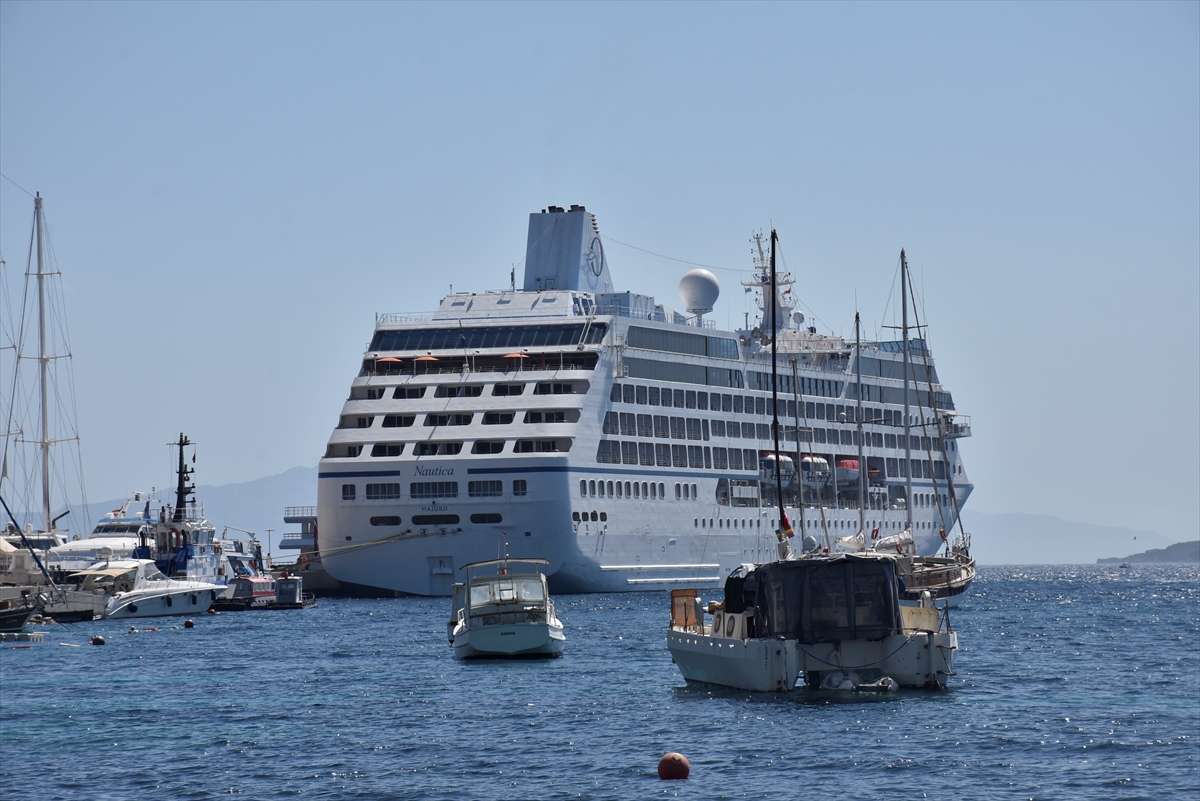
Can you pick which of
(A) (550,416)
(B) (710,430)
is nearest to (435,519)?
(A) (550,416)

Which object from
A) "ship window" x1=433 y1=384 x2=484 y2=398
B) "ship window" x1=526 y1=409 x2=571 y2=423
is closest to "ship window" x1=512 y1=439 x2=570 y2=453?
"ship window" x1=526 y1=409 x2=571 y2=423

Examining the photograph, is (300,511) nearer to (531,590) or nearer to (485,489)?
(485,489)

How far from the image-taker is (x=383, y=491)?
264 feet

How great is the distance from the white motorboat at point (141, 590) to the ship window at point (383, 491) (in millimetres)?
9103

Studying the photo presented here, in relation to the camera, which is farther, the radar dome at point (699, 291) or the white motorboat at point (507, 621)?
the radar dome at point (699, 291)

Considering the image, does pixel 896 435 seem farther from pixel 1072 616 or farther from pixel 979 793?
pixel 979 793

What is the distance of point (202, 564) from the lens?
8706 centimetres

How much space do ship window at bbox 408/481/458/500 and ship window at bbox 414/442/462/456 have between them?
1867 millimetres

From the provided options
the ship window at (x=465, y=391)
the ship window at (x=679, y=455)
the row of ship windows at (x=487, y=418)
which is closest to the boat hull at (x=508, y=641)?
the row of ship windows at (x=487, y=418)

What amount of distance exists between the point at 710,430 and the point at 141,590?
35135 mm

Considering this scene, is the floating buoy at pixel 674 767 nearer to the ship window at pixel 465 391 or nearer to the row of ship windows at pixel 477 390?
the row of ship windows at pixel 477 390

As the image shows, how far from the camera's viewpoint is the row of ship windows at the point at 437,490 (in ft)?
259

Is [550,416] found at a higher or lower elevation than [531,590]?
higher

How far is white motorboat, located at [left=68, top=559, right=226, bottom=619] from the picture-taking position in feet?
246
